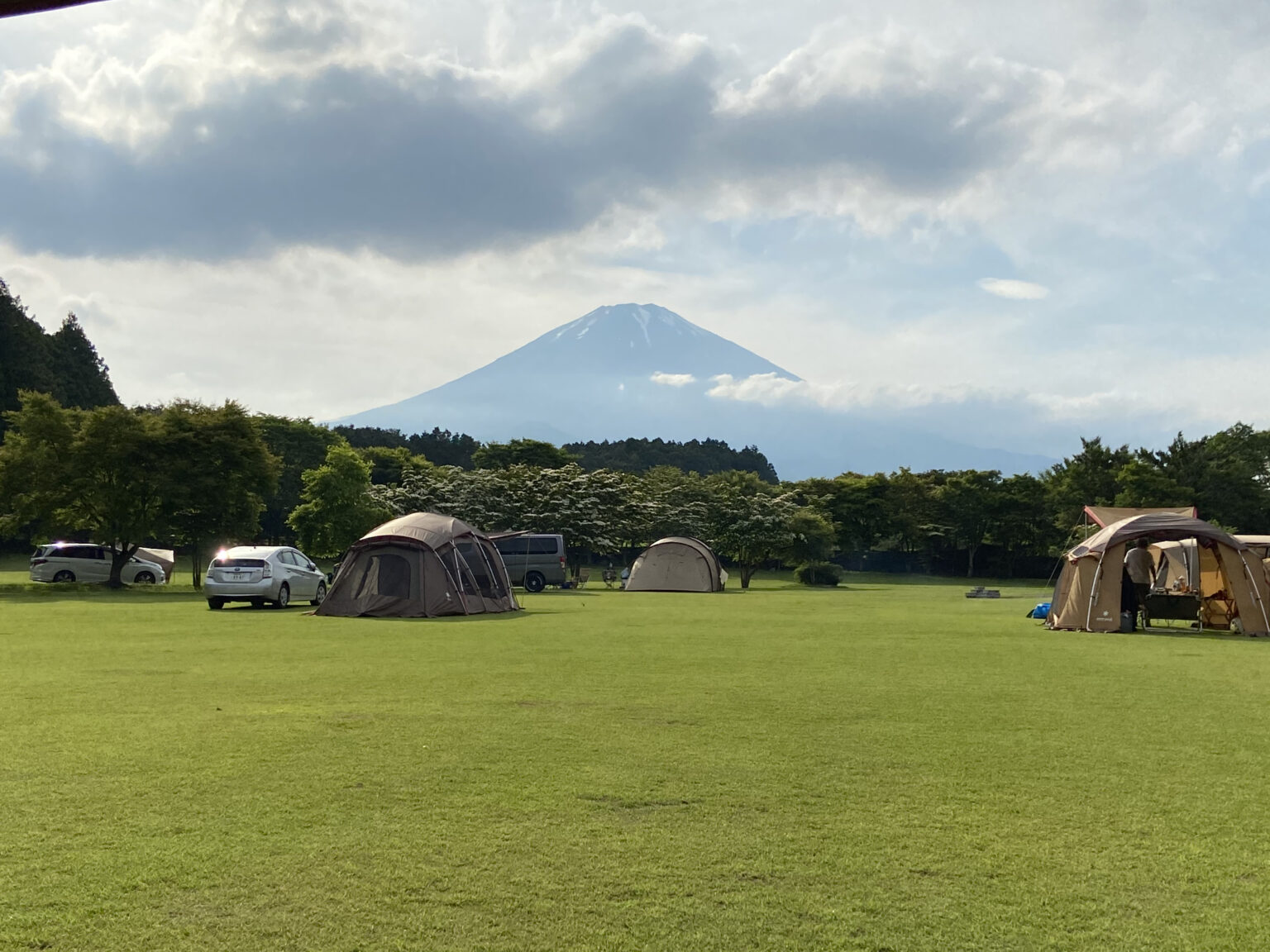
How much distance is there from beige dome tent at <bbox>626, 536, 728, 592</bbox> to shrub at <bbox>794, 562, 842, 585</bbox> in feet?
43.6

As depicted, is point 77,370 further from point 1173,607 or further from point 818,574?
point 1173,607

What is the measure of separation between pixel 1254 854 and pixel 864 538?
58.4m

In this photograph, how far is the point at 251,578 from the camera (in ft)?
72.1

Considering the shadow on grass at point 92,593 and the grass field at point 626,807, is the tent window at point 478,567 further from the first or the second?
the grass field at point 626,807

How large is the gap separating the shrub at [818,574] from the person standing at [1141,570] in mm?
22312

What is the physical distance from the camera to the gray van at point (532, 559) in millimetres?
33969

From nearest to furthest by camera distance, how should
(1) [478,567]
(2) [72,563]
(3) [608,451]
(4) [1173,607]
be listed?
(4) [1173,607]
(1) [478,567]
(2) [72,563]
(3) [608,451]

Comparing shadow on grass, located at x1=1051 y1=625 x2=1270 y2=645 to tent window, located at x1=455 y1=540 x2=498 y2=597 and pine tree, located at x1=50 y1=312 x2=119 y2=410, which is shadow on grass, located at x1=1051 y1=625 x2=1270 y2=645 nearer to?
tent window, located at x1=455 y1=540 x2=498 y2=597

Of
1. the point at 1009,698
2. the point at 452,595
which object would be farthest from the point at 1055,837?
the point at 452,595

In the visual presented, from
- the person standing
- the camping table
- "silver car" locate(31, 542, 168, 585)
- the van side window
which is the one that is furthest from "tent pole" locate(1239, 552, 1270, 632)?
"silver car" locate(31, 542, 168, 585)

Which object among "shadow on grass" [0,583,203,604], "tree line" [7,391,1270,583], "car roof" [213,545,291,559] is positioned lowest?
"shadow on grass" [0,583,203,604]

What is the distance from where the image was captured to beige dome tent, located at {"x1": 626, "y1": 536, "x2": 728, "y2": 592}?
35156 mm

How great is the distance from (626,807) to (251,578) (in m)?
18.5

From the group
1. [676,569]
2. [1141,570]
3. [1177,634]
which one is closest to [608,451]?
[676,569]
